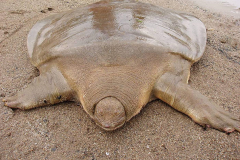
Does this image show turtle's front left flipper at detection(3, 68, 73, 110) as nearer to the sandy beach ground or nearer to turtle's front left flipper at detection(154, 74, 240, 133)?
the sandy beach ground

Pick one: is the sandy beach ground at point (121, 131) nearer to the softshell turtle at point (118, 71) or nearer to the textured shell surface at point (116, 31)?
the softshell turtle at point (118, 71)

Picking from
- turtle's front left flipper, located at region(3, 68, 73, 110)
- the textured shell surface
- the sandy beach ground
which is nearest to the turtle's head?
the sandy beach ground

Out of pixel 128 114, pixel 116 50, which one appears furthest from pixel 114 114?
pixel 116 50

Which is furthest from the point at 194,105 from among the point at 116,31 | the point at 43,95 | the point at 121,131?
the point at 43,95

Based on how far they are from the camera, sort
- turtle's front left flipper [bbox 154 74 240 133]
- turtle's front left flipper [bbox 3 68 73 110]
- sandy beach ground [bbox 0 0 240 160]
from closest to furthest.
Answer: sandy beach ground [bbox 0 0 240 160]
turtle's front left flipper [bbox 154 74 240 133]
turtle's front left flipper [bbox 3 68 73 110]

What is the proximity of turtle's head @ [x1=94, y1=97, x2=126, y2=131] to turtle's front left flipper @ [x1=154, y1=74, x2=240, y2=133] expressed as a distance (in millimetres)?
573

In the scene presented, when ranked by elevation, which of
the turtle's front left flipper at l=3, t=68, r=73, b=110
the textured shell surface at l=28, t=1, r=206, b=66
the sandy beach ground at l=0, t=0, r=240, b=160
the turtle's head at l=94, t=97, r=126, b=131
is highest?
the textured shell surface at l=28, t=1, r=206, b=66

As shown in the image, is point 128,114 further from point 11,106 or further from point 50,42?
point 50,42

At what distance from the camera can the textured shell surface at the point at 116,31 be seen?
2.30 meters

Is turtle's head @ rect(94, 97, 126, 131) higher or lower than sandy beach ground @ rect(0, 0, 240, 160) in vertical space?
higher

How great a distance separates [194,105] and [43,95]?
5.52ft

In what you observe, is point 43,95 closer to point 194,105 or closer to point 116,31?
point 116,31

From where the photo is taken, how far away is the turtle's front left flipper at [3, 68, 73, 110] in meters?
2.25

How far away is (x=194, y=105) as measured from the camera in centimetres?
211
